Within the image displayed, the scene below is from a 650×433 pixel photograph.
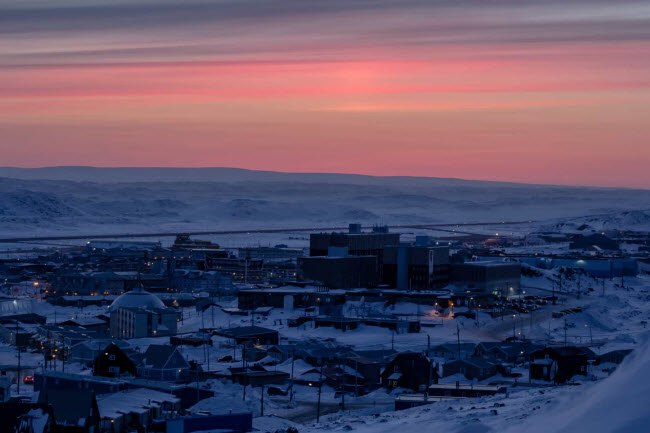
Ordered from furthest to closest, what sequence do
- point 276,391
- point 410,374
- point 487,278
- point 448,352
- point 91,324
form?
point 487,278, point 91,324, point 448,352, point 410,374, point 276,391

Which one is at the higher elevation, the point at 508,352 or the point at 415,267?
the point at 415,267

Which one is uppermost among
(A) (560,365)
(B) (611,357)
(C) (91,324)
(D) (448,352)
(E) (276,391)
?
(A) (560,365)

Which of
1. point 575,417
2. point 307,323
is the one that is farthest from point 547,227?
point 575,417

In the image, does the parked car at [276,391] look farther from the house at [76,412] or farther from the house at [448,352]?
the house at [76,412]

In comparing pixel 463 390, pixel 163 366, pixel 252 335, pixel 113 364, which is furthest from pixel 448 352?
pixel 113 364

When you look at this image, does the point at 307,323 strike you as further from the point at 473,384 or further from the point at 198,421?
the point at 198,421

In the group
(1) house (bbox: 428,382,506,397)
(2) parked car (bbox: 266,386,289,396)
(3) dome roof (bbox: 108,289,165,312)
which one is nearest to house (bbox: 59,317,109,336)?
(3) dome roof (bbox: 108,289,165,312)

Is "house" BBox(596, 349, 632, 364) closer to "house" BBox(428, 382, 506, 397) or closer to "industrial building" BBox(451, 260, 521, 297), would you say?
"house" BBox(428, 382, 506, 397)

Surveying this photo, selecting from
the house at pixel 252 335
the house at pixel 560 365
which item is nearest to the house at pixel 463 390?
the house at pixel 560 365

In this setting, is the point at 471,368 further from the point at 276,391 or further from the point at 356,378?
the point at 276,391
